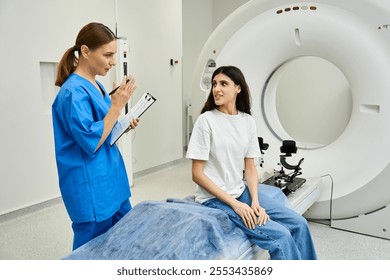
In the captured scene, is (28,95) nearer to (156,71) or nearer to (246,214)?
(156,71)

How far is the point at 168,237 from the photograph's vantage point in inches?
47.1

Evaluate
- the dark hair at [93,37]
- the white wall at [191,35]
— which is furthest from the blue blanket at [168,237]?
the white wall at [191,35]

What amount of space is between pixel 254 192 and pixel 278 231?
9.1 inches

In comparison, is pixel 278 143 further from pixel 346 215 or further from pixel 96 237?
pixel 96 237

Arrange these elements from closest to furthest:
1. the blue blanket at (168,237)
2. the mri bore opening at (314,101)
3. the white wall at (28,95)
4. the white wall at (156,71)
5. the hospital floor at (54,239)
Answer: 1. the blue blanket at (168,237)
2. the hospital floor at (54,239)
3. the white wall at (28,95)
4. the white wall at (156,71)
5. the mri bore opening at (314,101)

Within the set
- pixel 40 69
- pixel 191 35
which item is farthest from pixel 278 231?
pixel 191 35

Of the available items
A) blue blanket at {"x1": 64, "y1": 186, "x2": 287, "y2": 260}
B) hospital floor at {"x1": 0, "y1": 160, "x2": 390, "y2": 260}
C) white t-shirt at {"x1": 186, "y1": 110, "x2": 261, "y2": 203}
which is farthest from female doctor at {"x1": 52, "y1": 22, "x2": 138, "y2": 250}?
hospital floor at {"x1": 0, "y1": 160, "x2": 390, "y2": 260}

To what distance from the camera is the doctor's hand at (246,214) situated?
1351 millimetres

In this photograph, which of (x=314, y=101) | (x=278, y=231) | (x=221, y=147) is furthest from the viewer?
(x=314, y=101)

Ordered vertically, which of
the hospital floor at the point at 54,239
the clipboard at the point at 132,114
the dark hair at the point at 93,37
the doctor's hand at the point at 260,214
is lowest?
the hospital floor at the point at 54,239

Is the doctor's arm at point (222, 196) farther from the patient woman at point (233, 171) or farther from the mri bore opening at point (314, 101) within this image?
the mri bore opening at point (314, 101)

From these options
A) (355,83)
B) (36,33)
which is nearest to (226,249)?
(355,83)

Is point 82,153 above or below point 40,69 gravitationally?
below

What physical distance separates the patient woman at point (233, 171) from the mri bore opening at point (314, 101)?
2.56m
